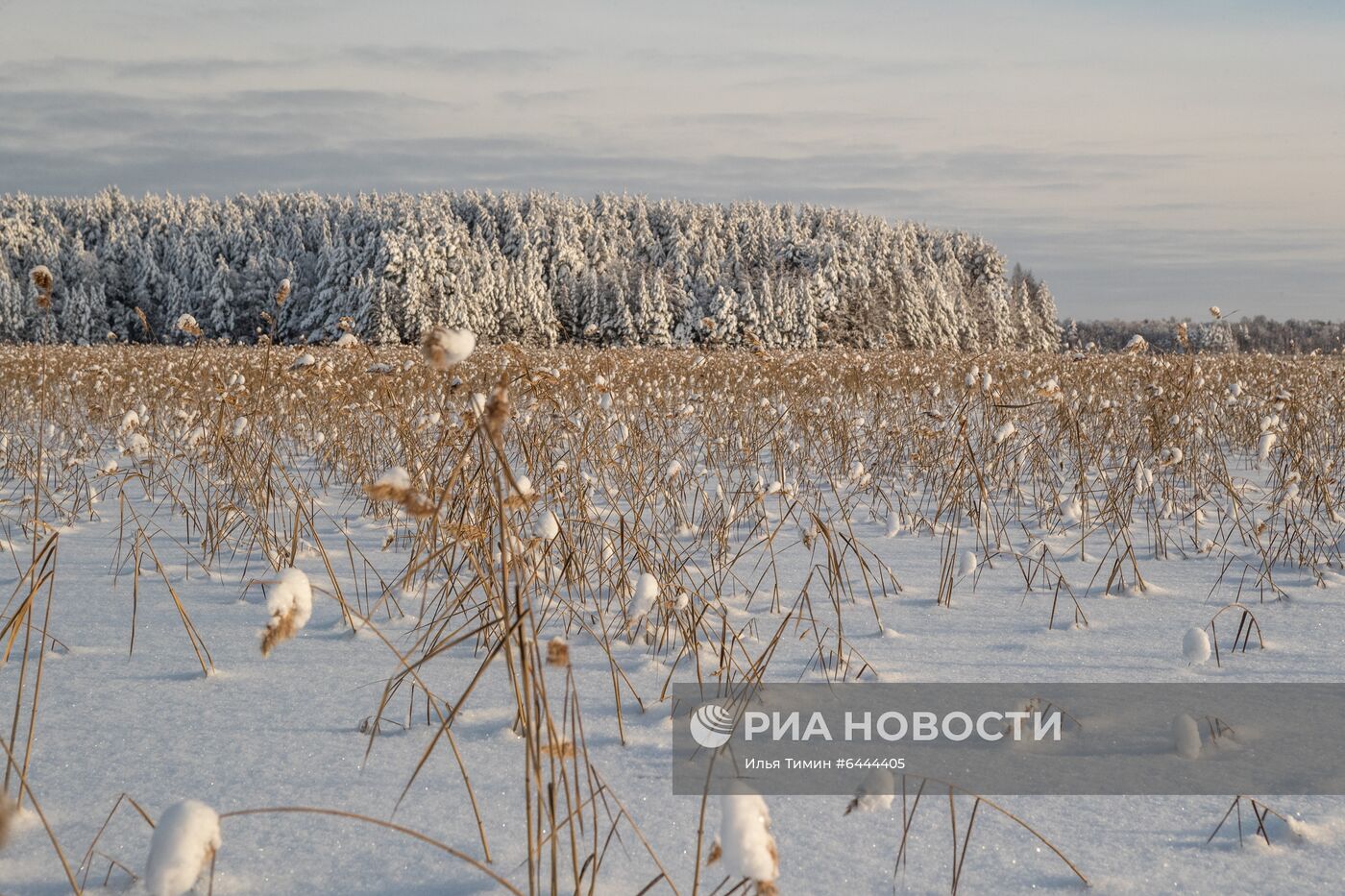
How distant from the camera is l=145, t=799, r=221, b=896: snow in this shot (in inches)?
35.3

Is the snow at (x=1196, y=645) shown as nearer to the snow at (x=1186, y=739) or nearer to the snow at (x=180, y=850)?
the snow at (x=1186, y=739)

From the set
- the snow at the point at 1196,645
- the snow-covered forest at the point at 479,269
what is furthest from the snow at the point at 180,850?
the snow-covered forest at the point at 479,269

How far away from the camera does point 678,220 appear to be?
57.0 meters

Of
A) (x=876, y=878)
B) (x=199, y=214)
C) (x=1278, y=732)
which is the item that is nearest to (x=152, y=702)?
(x=876, y=878)
